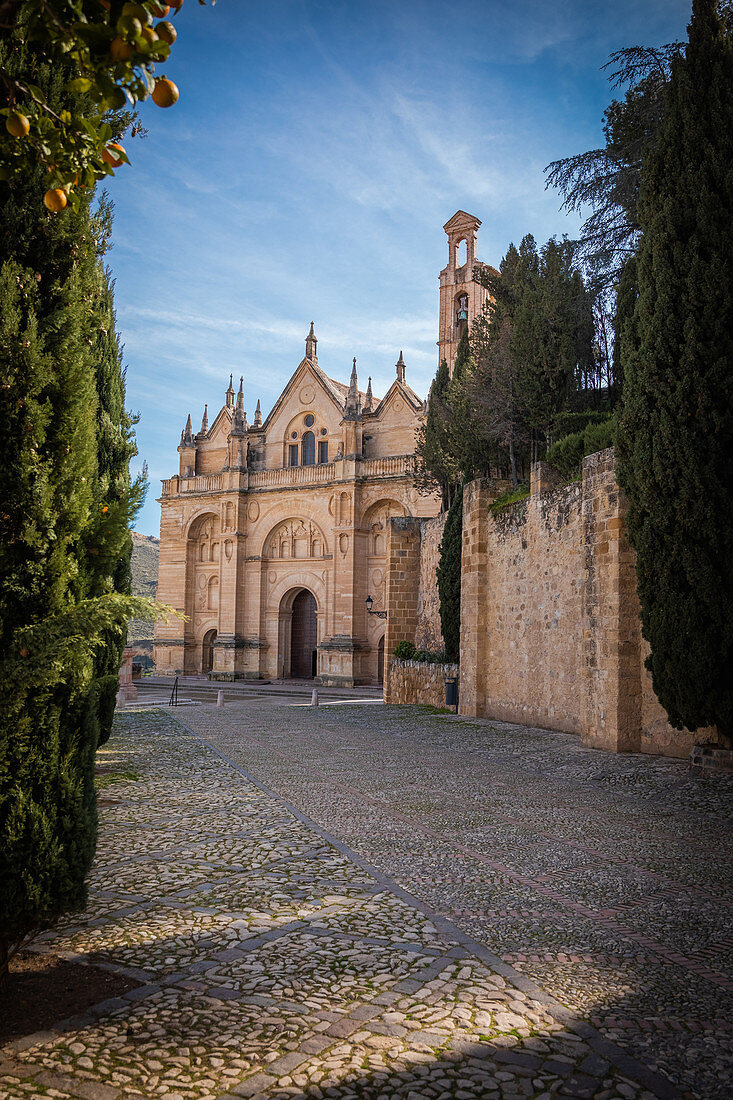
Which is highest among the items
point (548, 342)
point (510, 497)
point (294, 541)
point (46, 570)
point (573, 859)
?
point (548, 342)

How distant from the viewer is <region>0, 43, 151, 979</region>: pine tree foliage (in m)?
3.11

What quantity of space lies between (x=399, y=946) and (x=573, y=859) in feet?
6.76

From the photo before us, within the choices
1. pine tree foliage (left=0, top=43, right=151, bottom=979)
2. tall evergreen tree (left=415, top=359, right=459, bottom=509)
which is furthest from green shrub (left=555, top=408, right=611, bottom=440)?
pine tree foliage (left=0, top=43, right=151, bottom=979)

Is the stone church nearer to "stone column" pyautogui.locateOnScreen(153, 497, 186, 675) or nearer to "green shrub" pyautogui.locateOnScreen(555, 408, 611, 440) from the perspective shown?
"stone column" pyautogui.locateOnScreen(153, 497, 186, 675)

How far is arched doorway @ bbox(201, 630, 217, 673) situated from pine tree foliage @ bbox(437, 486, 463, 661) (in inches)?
847

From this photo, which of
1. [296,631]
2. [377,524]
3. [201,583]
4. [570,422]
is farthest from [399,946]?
[201,583]

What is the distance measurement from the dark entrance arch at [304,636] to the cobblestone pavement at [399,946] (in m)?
28.5

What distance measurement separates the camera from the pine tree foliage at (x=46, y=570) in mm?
3105

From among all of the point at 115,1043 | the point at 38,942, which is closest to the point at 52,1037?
the point at 115,1043

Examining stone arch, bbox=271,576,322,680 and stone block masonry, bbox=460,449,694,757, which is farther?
stone arch, bbox=271,576,322,680

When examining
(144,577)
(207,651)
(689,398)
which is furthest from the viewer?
(144,577)

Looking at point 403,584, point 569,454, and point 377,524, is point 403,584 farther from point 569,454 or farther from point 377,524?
point 377,524

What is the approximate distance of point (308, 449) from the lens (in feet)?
120

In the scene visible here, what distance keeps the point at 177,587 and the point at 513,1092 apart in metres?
37.1
